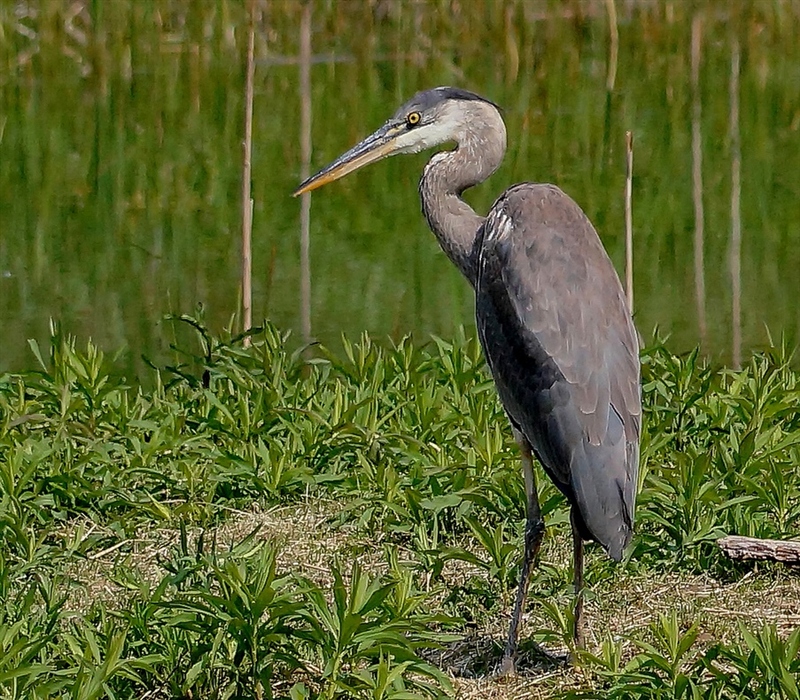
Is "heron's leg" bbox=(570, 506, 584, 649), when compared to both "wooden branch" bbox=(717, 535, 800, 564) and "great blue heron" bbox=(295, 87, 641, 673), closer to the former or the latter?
"great blue heron" bbox=(295, 87, 641, 673)

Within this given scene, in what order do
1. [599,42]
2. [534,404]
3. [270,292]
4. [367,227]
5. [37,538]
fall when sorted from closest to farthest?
[534,404], [37,538], [270,292], [367,227], [599,42]

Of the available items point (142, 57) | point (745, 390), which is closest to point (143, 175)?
point (142, 57)

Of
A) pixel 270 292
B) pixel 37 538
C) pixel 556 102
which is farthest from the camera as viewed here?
pixel 556 102

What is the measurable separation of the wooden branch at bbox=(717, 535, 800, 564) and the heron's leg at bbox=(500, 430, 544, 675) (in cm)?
60

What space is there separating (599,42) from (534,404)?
10.4 meters

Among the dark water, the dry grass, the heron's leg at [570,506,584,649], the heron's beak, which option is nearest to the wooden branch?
the dry grass

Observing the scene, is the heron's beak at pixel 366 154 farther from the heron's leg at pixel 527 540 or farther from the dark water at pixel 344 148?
the dark water at pixel 344 148

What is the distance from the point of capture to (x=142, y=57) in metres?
13.7

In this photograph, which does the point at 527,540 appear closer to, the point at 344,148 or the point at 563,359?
the point at 563,359

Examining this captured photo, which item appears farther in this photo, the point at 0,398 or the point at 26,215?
the point at 26,215

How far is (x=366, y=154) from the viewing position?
237 inches

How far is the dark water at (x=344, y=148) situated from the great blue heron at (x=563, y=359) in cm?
303

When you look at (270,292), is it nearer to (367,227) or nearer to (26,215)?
(367,227)

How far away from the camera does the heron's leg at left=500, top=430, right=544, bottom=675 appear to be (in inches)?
184
